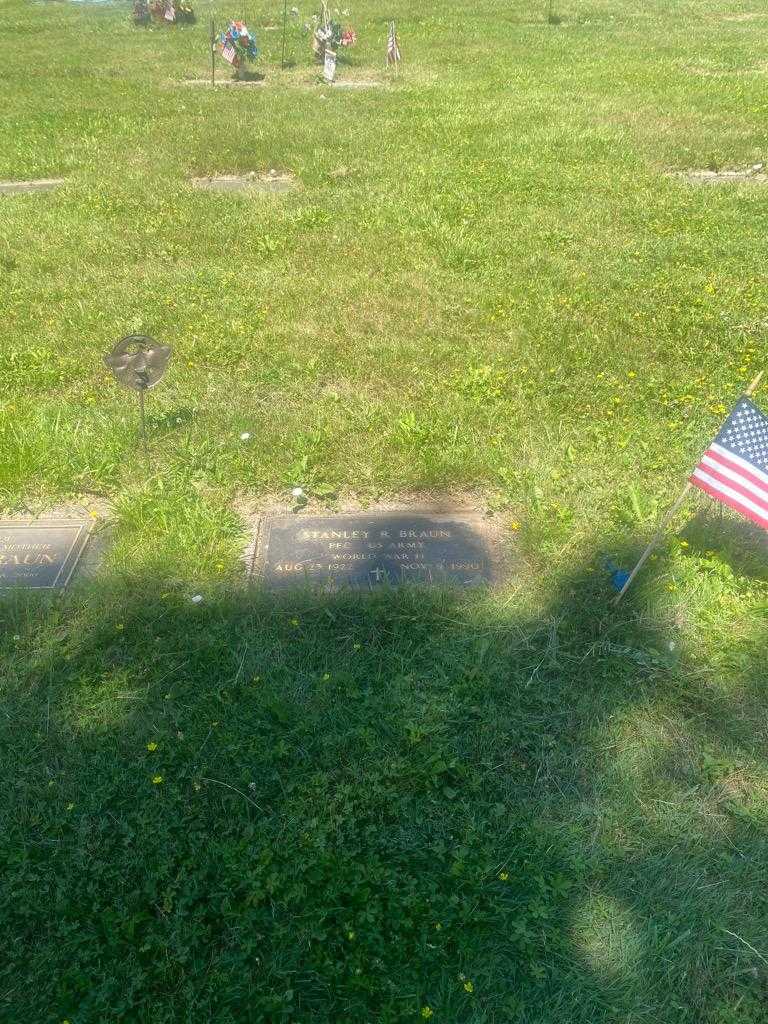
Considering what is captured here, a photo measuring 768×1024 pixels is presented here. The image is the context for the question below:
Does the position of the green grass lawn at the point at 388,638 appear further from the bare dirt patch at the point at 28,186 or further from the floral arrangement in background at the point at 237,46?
the floral arrangement in background at the point at 237,46

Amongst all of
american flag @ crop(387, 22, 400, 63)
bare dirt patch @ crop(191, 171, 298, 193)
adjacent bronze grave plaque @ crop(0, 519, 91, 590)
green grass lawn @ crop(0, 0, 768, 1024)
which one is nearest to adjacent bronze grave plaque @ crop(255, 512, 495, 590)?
green grass lawn @ crop(0, 0, 768, 1024)

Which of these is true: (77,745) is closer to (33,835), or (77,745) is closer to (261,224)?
(33,835)

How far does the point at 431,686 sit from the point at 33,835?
1.56 meters

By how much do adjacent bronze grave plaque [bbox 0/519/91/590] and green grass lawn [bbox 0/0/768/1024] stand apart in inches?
6.3

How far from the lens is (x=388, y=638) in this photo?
10.8 feet

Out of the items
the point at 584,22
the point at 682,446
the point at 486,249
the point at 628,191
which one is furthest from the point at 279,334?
the point at 584,22

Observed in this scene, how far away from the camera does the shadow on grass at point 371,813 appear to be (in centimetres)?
222

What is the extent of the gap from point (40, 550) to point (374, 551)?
1717 millimetres

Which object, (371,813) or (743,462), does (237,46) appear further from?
(371,813)

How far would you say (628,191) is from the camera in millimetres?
8031

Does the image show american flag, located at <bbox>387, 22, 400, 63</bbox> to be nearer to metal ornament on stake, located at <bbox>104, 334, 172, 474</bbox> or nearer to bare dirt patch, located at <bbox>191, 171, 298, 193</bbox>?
bare dirt patch, located at <bbox>191, 171, 298, 193</bbox>

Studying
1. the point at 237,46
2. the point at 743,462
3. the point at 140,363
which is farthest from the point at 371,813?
the point at 237,46

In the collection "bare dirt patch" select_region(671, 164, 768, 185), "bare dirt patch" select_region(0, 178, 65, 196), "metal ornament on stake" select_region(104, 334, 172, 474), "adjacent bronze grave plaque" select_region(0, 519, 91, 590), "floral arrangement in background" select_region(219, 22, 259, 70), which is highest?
"floral arrangement in background" select_region(219, 22, 259, 70)

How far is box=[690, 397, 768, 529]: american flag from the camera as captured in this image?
2.87 metres
